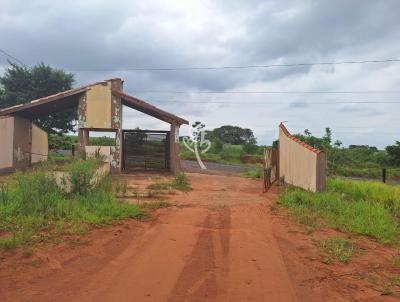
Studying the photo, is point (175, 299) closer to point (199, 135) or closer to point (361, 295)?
point (361, 295)

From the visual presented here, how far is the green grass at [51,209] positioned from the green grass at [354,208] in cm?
402

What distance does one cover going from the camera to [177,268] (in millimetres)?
5797

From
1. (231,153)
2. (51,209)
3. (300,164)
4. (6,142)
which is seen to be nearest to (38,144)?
(6,142)

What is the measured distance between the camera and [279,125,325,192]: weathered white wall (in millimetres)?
12266

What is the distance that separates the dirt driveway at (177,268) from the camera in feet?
16.3

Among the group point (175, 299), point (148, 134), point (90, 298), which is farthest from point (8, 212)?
point (148, 134)

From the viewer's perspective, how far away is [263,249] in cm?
691

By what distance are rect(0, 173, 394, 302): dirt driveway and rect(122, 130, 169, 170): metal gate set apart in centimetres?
1295

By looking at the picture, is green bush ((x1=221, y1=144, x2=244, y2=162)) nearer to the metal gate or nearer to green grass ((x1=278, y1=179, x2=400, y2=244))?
the metal gate

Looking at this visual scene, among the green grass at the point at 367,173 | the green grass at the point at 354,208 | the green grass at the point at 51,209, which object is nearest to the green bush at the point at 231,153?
the green grass at the point at 367,173

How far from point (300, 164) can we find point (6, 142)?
40.9 feet

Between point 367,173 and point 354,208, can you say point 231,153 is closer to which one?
point 367,173

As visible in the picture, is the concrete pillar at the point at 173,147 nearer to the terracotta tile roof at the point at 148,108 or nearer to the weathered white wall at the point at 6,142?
the terracotta tile roof at the point at 148,108

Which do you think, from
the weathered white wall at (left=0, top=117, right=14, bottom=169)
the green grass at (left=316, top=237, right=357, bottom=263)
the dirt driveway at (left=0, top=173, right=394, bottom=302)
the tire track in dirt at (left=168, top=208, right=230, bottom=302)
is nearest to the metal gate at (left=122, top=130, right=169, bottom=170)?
the weathered white wall at (left=0, top=117, right=14, bottom=169)
